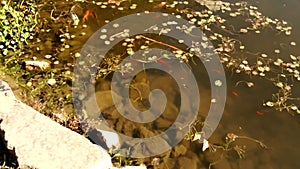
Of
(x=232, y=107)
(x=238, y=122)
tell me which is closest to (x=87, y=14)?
(x=232, y=107)

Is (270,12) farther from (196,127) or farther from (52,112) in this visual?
(52,112)

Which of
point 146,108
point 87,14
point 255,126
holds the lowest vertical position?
point 255,126

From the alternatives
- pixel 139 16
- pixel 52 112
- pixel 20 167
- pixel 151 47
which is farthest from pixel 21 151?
pixel 139 16

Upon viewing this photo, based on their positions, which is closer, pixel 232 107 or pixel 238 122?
pixel 238 122

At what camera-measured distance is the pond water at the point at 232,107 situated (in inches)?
141

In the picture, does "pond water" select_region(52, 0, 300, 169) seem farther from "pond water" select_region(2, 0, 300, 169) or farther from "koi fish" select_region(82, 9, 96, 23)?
"koi fish" select_region(82, 9, 96, 23)

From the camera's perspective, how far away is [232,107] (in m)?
4.02

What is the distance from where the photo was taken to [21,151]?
2.88 metres

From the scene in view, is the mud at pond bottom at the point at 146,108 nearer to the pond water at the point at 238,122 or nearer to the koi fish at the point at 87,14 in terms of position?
the pond water at the point at 238,122

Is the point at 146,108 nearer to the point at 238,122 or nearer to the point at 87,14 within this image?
the point at 238,122

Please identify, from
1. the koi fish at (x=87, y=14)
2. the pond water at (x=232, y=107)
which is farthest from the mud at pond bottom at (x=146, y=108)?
the koi fish at (x=87, y=14)

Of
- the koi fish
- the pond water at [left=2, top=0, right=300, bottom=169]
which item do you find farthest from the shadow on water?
the koi fish

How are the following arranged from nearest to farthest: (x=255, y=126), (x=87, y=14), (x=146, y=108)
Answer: (x=255, y=126)
(x=146, y=108)
(x=87, y=14)

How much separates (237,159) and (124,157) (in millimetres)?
1015
